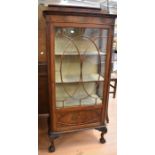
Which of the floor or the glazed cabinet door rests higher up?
the glazed cabinet door

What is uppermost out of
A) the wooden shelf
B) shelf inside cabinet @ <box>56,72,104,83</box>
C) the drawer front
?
shelf inside cabinet @ <box>56,72,104,83</box>

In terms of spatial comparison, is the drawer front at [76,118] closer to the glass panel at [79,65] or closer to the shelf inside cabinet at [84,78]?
the glass panel at [79,65]

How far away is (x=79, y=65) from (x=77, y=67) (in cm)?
3

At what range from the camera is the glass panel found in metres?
1.60

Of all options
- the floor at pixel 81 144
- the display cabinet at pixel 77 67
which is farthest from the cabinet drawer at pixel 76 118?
the floor at pixel 81 144

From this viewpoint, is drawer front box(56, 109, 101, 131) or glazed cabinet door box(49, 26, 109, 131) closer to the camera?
glazed cabinet door box(49, 26, 109, 131)

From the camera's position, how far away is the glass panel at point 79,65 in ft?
5.24

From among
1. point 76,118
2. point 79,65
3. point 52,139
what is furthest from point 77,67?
point 52,139

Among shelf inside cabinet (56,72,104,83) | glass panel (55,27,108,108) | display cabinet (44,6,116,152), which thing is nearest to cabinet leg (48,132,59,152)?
display cabinet (44,6,116,152)

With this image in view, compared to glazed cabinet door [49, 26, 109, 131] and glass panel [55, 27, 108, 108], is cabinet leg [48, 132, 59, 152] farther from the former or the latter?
glass panel [55, 27, 108, 108]
